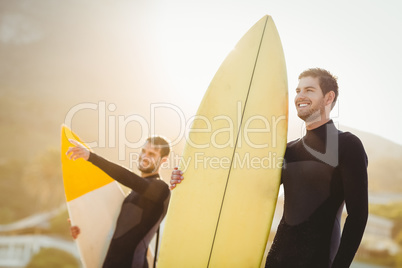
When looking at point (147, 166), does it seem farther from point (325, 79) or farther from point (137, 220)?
point (325, 79)

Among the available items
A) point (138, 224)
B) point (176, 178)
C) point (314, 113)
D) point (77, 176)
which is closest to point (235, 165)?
point (176, 178)

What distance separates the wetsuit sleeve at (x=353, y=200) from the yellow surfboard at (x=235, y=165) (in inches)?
21.5

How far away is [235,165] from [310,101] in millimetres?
734

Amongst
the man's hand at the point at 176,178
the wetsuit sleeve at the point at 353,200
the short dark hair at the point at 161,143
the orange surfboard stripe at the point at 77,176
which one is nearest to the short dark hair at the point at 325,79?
the wetsuit sleeve at the point at 353,200

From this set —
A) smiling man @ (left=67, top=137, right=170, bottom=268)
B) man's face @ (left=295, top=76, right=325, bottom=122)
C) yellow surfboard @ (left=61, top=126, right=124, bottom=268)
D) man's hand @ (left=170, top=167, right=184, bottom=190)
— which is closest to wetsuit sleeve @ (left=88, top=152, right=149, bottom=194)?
smiling man @ (left=67, top=137, right=170, bottom=268)

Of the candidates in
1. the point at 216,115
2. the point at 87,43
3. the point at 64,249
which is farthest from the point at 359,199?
the point at 87,43

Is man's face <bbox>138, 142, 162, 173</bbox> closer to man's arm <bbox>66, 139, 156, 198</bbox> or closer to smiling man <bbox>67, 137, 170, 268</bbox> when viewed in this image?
smiling man <bbox>67, 137, 170, 268</bbox>

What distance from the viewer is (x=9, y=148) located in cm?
4800

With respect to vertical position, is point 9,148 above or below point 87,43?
below

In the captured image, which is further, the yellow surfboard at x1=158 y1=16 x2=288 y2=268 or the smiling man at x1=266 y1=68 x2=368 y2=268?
the yellow surfboard at x1=158 y1=16 x2=288 y2=268

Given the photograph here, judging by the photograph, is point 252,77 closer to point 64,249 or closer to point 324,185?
point 324,185

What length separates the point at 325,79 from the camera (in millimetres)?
1709

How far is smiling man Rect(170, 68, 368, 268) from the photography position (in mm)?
1336

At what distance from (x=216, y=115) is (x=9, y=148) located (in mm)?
56011
